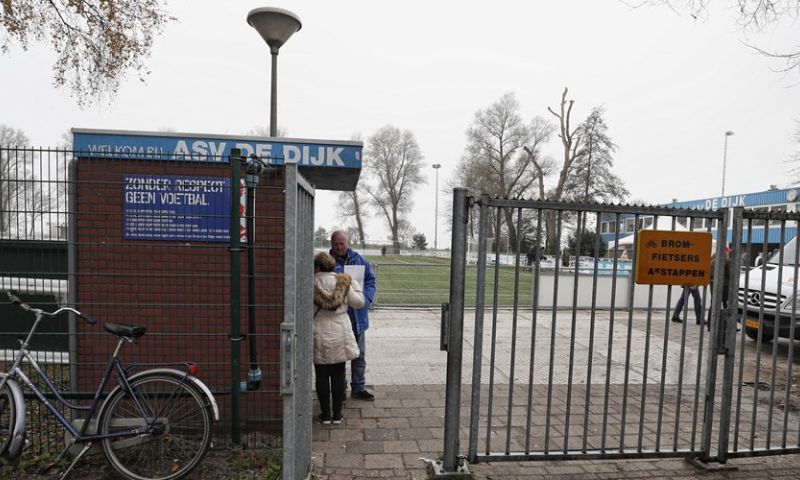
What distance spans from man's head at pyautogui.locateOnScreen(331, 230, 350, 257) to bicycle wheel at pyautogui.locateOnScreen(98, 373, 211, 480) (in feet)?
6.24

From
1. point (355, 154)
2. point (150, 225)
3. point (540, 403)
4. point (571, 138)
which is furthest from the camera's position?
point (571, 138)

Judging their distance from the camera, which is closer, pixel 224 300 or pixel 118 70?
pixel 224 300

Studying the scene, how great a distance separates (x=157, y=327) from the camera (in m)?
3.88

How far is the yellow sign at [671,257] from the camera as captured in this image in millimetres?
3461

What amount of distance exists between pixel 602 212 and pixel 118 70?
986 centimetres

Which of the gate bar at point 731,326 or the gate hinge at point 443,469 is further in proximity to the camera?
the gate bar at point 731,326

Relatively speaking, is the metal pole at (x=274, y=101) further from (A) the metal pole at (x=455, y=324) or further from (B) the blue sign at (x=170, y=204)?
(A) the metal pole at (x=455, y=324)

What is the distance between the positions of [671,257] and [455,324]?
1.66 metres

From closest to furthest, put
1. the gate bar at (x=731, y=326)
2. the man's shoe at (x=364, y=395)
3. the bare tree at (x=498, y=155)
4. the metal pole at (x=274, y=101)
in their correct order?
the gate bar at (x=731, y=326) < the man's shoe at (x=364, y=395) < the metal pole at (x=274, y=101) < the bare tree at (x=498, y=155)

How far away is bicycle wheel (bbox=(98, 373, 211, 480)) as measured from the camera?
3356 mm

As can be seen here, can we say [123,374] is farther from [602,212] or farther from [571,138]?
[571,138]

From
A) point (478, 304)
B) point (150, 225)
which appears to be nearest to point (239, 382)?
point (150, 225)

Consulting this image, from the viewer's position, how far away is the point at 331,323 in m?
4.16

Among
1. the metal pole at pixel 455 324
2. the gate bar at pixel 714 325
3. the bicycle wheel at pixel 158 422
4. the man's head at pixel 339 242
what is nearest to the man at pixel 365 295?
the man's head at pixel 339 242
